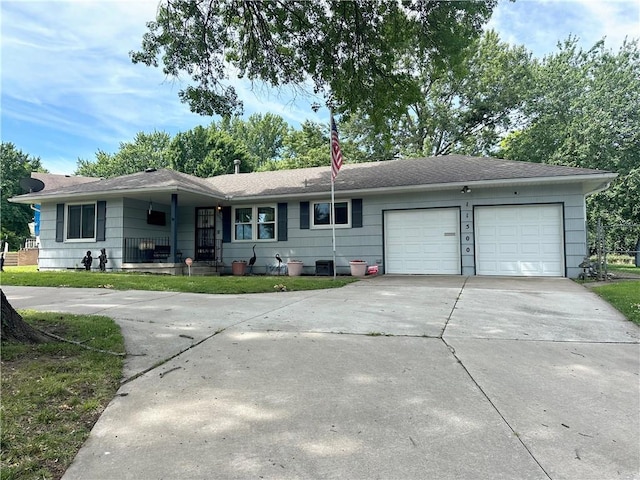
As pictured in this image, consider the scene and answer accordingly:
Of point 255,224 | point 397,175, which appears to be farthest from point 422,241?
point 255,224

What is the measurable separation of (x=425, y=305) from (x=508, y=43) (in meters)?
24.9

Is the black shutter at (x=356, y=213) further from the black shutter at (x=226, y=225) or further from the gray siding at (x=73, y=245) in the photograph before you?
the gray siding at (x=73, y=245)

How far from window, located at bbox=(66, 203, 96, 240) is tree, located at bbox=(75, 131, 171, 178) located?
25599 millimetres

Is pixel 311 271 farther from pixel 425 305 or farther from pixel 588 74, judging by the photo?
pixel 588 74

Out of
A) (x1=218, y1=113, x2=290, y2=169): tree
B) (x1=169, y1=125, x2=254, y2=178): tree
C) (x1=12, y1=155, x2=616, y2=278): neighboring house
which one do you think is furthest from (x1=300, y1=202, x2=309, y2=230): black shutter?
(x1=218, y1=113, x2=290, y2=169): tree

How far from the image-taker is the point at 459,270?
11.5 m

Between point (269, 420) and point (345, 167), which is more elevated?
point (345, 167)

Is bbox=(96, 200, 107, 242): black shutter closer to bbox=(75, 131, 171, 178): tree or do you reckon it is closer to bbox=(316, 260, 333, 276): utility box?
bbox=(316, 260, 333, 276): utility box

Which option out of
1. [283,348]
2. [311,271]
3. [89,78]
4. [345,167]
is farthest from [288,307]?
Answer: [345,167]

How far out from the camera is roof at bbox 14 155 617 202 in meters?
10.6

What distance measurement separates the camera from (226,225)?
46.9ft

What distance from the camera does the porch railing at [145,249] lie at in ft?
42.8

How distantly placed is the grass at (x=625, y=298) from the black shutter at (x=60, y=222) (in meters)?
16.1

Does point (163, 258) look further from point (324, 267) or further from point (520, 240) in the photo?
point (520, 240)
